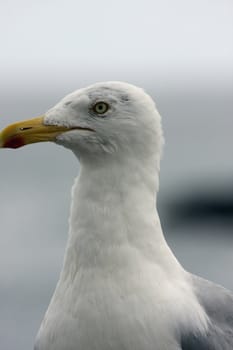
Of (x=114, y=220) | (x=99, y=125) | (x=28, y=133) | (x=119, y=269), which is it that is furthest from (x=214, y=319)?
(x=28, y=133)

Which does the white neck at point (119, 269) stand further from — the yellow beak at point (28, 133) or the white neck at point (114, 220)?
the yellow beak at point (28, 133)

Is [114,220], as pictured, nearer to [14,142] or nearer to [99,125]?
[99,125]

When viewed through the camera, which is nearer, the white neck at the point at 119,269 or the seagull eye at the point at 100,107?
the white neck at the point at 119,269

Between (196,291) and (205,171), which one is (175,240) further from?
(196,291)

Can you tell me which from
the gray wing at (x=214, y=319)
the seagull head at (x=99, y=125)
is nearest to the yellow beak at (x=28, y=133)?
the seagull head at (x=99, y=125)

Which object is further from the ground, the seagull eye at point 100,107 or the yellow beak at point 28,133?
the seagull eye at point 100,107

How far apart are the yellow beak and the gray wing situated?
823 mm

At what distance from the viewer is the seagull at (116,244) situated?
132 inches

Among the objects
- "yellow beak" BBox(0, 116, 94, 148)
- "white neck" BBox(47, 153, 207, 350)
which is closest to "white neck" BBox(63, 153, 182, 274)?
"white neck" BBox(47, 153, 207, 350)

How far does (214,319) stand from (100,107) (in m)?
0.93

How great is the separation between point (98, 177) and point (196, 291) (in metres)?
0.60

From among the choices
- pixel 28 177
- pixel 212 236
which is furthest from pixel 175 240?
pixel 28 177

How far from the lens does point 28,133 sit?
3471 millimetres

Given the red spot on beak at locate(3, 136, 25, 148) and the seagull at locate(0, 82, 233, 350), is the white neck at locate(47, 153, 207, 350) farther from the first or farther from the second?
the red spot on beak at locate(3, 136, 25, 148)
